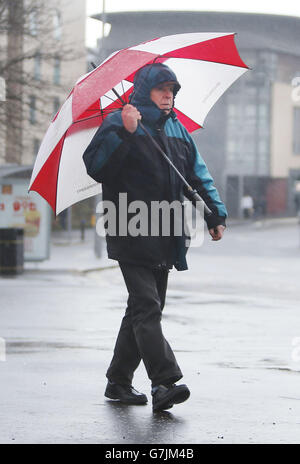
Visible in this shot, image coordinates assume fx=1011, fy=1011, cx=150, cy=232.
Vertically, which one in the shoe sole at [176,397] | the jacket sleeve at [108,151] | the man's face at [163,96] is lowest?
the shoe sole at [176,397]

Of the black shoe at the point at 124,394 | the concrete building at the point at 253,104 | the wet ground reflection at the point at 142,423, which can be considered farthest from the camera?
the concrete building at the point at 253,104

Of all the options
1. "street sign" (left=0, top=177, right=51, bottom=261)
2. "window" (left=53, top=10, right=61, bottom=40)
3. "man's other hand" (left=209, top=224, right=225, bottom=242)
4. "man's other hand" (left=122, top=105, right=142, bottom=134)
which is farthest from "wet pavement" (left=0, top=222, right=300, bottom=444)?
"window" (left=53, top=10, right=61, bottom=40)

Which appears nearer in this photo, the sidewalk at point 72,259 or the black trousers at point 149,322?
the black trousers at point 149,322

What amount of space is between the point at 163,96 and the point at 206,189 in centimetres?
58

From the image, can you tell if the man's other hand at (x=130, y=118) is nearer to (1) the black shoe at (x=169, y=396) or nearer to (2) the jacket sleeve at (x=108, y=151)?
(2) the jacket sleeve at (x=108, y=151)

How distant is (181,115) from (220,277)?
1315 cm

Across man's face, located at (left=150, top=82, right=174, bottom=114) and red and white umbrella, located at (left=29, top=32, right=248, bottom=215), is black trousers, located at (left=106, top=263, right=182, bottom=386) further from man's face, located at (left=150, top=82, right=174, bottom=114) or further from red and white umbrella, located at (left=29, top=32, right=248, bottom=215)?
man's face, located at (left=150, top=82, right=174, bottom=114)

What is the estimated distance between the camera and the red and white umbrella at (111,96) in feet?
18.3

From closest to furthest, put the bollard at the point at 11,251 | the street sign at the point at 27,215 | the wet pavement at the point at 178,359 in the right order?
the wet pavement at the point at 178,359 < the bollard at the point at 11,251 < the street sign at the point at 27,215

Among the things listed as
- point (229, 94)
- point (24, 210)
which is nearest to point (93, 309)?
point (24, 210)

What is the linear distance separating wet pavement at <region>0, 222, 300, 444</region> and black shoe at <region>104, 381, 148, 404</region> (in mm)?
58

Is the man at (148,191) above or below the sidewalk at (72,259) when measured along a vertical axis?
above

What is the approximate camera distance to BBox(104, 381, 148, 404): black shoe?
18.7 ft

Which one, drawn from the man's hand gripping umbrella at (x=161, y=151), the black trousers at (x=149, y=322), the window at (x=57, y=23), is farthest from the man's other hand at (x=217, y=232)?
the window at (x=57, y=23)
